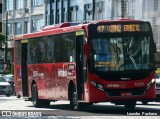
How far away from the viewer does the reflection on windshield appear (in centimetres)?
2292

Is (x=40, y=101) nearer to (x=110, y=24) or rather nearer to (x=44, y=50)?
(x=44, y=50)

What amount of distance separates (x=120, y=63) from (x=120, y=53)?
0.34 metres

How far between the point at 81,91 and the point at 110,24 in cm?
253

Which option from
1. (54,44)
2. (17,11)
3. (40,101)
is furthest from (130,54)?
(17,11)

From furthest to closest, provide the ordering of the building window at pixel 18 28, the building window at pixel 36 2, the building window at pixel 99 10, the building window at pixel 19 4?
the building window at pixel 19 4, the building window at pixel 18 28, the building window at pixel 36 2, the building window at pixel 99 10

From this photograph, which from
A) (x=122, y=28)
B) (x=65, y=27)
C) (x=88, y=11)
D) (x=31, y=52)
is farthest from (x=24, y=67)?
(x=88, y=11)

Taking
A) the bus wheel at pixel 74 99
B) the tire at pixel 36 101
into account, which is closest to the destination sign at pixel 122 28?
the bus wheel at pixel 74 99

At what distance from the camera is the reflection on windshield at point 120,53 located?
22.9 m

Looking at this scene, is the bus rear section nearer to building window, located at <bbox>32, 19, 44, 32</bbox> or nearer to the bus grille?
the bus grille

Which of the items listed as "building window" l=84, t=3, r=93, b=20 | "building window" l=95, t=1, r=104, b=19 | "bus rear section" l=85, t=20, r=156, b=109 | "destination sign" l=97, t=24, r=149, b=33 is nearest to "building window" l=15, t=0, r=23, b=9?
"building window" l=84, t=3, r=93, b=20

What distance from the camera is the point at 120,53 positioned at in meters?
23.1

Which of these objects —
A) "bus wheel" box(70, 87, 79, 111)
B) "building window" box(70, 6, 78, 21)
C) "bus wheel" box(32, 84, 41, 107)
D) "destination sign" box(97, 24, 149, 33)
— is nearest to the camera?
"destination sign" box(97, 24, 149, 33)

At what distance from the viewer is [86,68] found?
76.0ft

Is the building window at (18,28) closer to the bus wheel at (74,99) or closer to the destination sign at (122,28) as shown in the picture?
the bus wheel at (74,99)
